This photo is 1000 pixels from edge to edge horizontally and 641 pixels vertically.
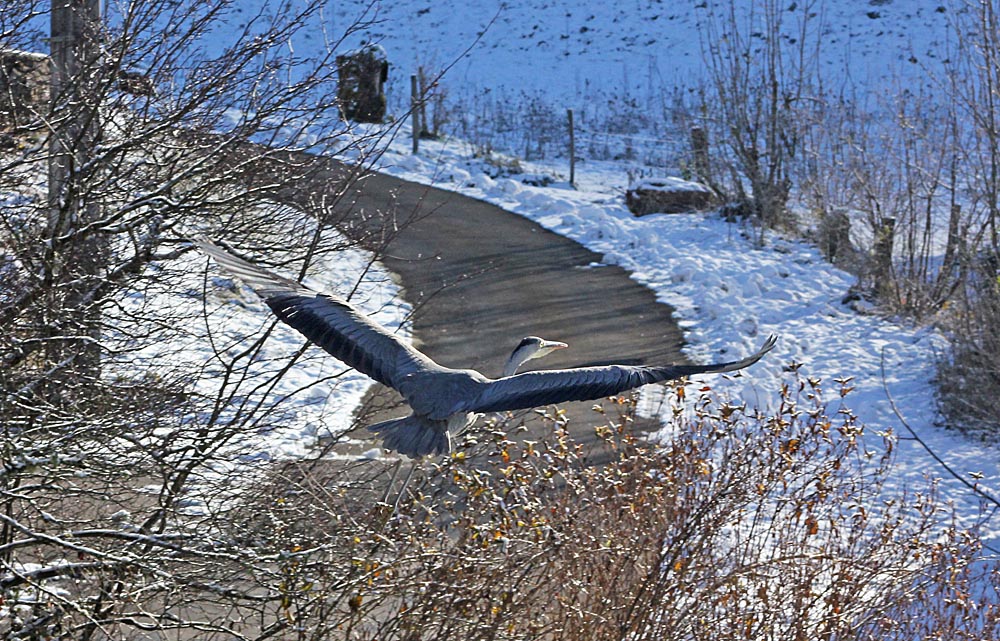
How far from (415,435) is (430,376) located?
10.6 inches

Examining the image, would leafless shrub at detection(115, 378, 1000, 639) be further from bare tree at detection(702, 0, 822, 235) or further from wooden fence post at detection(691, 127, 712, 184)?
wooden fence post at detection(691, 127, 712, 184)

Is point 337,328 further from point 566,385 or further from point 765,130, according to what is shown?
point 765,130

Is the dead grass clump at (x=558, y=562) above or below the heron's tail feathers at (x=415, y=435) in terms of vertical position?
below

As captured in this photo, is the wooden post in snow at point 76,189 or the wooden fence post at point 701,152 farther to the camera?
the wooden fence post at point 701,152

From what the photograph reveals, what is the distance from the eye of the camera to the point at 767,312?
44.0 ft

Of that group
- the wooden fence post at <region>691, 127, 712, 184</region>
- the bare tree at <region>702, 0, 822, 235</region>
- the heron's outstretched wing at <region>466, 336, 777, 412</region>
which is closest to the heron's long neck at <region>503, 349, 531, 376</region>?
the heron's outstretched wing at <region>466, 336, 777, 412</region>

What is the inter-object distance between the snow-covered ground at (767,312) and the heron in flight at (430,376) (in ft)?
8.87

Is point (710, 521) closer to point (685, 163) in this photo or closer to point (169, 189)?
point (169, 189)

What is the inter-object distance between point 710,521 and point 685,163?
18.5m

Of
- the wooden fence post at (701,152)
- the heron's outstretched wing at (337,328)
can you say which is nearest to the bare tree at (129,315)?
the heron's outstretched wing at (337,328)

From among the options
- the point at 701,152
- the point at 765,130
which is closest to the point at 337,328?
the point at 765,130

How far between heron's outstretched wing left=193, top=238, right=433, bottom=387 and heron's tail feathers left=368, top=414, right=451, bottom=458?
0.73 ft

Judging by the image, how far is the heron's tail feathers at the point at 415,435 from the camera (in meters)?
3.81

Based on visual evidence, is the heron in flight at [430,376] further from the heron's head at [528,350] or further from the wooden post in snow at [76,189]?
the wooden post in snow at [76,189]
